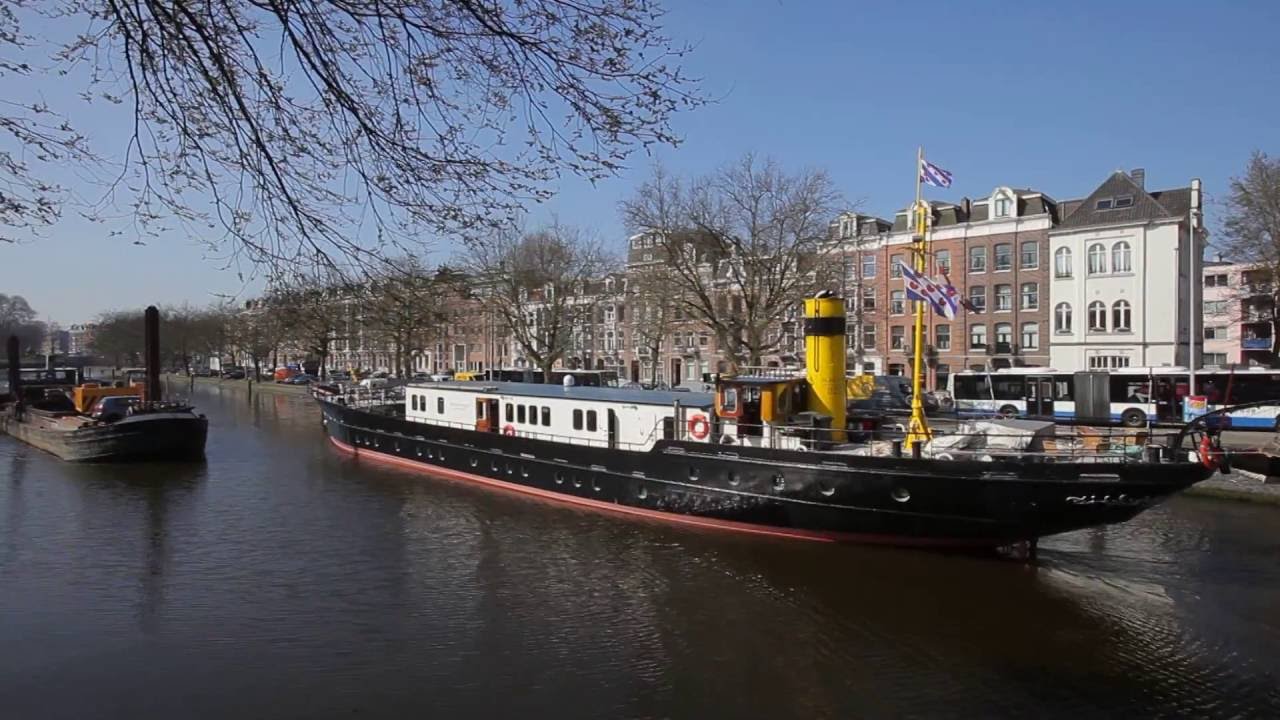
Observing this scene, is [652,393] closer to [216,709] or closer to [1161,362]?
[216,709]

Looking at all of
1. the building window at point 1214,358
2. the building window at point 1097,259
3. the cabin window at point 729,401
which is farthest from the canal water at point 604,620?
the building window at point 1214,358

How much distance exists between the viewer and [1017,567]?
53.3 ft

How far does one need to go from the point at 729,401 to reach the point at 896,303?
125ft

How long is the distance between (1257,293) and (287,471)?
42711mm

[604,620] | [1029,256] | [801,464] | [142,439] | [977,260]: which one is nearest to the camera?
[604,620]

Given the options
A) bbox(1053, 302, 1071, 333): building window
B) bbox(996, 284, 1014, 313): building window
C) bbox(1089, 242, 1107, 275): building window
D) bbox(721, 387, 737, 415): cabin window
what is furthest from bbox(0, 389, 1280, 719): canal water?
bbox(996, 284, 1014, 313): building window

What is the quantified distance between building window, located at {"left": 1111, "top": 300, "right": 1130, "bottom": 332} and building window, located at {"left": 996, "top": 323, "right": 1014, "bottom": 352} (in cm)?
523

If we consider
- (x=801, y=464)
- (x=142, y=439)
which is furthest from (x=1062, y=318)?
(x=142, y=439)

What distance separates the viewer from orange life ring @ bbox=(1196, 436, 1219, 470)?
14.8 metres

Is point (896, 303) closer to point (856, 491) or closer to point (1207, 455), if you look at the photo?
point (856, 491)

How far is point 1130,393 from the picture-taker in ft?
108

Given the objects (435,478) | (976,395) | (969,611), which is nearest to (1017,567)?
(969,611)

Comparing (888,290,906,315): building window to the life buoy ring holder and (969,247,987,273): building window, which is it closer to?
(969,247,987,273): building window

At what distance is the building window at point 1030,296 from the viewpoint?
47.9m
